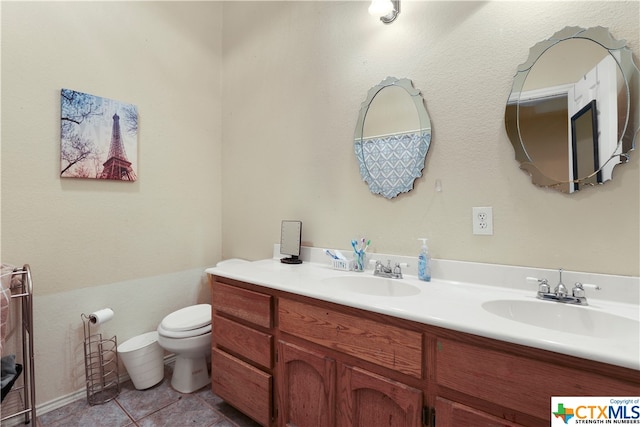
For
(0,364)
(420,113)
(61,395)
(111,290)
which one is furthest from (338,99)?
(61,395)

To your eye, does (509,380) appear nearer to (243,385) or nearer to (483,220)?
(483,220)

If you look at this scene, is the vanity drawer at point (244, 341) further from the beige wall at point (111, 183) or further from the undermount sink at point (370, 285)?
the beige wall at point (111, 183)

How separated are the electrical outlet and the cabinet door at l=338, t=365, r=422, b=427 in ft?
2.54

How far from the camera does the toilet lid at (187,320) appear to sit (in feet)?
6.02

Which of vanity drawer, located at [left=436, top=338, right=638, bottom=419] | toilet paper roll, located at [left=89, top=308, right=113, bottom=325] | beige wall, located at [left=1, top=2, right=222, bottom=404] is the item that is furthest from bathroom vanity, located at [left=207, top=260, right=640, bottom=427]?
beige wall, located at [left=1, top=2, right=222, bottom=404]

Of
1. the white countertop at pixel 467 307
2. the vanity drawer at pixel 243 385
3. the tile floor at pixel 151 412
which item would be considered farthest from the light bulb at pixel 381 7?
the tile floor at pixel 151 412

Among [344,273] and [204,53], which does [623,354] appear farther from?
[204,53]

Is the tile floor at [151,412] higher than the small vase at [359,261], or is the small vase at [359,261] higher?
the small vase at [359,261]

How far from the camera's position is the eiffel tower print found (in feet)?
6.32

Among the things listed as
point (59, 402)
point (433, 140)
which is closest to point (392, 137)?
point (433, 140)

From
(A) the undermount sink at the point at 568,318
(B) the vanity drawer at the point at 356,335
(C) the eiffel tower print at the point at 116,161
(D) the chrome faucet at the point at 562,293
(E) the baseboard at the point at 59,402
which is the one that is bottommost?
(E) the baseboard at the point at 59,402

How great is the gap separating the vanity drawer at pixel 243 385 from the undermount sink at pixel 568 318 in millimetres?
1076

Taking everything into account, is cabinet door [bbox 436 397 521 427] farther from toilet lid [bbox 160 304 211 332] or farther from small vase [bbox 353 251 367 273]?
toilet lid [bbox 160 304 211 332]

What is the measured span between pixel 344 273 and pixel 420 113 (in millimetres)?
946
